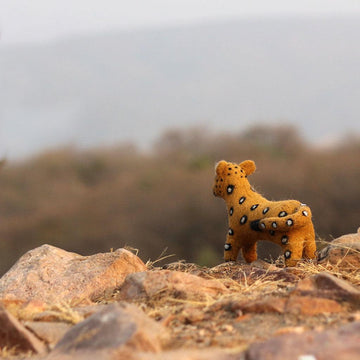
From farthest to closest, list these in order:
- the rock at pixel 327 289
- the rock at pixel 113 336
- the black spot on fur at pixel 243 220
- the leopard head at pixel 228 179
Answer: the leopard head at pixel 228 179, the black spot on fur at pixel 243 220, the rock at pixel 327 289, the rock at pixel 113 336

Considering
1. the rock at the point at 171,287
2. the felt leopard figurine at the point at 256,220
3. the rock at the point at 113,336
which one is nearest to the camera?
the rock at the point at 113,336

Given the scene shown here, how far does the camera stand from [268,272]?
4191 millimetres

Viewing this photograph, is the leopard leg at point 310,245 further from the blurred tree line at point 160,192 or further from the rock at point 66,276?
the blurred tree line at point 160,192

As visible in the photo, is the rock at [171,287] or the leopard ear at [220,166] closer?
the rock at [171,287]

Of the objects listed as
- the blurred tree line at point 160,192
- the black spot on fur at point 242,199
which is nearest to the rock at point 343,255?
the black spot on fur at point 242,199

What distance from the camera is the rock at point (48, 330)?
10.6ft

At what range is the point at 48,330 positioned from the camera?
3.31 m

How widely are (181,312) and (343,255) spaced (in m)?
1.49

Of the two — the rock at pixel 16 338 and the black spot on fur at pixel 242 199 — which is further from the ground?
the black spot on fur at pixel 242 199

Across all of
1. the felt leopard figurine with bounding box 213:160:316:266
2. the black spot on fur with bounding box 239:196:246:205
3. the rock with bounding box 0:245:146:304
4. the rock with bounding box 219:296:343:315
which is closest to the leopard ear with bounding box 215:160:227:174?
the felt leopard figurine with bounding box 213:160:316:266

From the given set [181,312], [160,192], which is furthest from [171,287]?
[160,192]

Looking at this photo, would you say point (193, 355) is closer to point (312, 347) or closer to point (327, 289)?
point (312, 347)

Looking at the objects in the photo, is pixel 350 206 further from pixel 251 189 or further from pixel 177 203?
pixel 251 189

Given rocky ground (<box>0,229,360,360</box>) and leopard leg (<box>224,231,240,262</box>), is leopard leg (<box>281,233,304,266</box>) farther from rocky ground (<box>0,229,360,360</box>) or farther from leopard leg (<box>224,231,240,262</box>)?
leopard leg (<box>224,231,240,262</box>)
